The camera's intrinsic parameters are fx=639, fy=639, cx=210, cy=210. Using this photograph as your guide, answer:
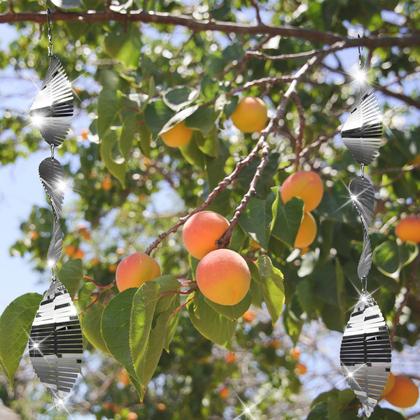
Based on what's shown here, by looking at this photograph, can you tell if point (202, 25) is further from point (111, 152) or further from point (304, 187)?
point (304, 187)

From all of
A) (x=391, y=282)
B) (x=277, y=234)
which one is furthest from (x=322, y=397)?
(x=277, y=234)

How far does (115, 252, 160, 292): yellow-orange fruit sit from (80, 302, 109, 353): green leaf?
0.06 metres

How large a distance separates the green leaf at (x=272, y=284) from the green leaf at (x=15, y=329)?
0.31 metres

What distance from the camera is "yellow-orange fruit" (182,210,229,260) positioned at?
85cm

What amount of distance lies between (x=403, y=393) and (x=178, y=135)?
688 millimetres

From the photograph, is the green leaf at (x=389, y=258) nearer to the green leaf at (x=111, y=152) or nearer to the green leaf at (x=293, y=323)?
the green leaf at (x=293, y=323)

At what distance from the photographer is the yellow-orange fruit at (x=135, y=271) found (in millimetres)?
922

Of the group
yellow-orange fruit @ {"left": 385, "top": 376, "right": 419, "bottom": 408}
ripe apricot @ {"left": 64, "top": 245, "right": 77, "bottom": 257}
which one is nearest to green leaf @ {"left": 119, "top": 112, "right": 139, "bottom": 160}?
yellow-orange fruit @ {"left": 385, "top": 376, "right": 419, "bottom": 408}

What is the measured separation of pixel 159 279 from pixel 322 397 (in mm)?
771

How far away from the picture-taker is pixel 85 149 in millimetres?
2631

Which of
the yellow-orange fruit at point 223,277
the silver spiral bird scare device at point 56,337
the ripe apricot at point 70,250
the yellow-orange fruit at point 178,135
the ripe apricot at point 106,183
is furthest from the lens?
the ripe apricot at point 70,250

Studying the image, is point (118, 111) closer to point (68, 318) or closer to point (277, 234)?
point (277, 234)

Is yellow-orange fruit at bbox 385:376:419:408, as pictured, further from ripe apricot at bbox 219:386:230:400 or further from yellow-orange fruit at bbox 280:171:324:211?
ripe apricot at bbox 219:386:230:400

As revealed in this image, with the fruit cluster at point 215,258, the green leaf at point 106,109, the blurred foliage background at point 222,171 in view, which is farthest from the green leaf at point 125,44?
the fruit cluster at point 215,258
